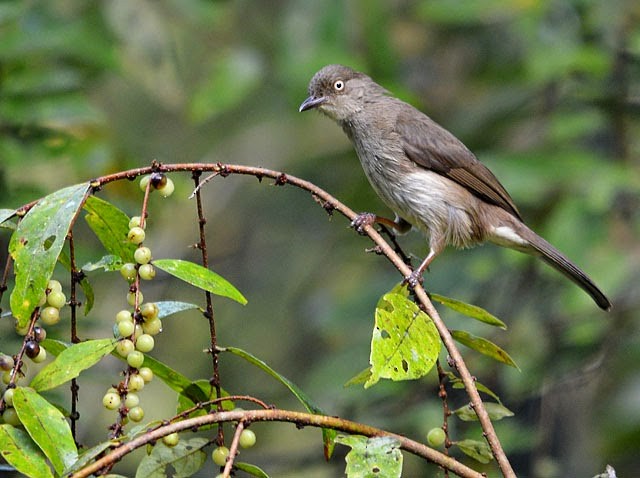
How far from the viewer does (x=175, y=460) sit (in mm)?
2129

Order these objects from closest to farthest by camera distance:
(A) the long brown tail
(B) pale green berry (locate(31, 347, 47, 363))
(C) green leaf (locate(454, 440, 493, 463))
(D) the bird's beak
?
(B) pale green berry (locate(31, 347, 47, 363)) → (C) green leaf (locate(454, 440, 493, 463)) → (A) the long brown tail → (D) the bird's beak

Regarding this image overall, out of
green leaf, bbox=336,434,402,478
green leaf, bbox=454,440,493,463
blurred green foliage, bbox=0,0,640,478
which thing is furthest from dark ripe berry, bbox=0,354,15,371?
blurred green foliage, bbox=0,0,640,478

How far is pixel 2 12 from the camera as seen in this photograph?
4.26m

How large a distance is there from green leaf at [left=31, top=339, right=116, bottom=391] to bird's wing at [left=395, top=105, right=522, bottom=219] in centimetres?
284

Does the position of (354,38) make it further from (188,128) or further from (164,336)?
(164,336)

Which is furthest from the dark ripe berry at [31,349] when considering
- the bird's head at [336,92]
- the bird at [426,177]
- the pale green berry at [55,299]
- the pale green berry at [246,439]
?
the bird's head at [336,92]

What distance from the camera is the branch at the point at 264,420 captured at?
5.69ft

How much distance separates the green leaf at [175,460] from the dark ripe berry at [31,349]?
34 centimetres

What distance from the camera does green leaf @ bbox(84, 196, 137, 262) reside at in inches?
90.2

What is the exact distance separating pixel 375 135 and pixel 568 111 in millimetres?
1596

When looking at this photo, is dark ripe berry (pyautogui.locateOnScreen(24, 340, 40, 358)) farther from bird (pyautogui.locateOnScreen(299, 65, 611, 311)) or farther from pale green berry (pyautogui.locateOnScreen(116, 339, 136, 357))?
bird (pyautogui.locateOnScreen(299, 65, 611, 311))

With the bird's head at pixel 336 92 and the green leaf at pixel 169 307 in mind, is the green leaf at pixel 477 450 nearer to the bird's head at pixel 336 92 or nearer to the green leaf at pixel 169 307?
the green leaf at pixel 169 307

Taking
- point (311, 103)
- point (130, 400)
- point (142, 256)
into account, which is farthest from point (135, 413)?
point (311, 103)

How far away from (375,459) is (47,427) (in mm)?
682
